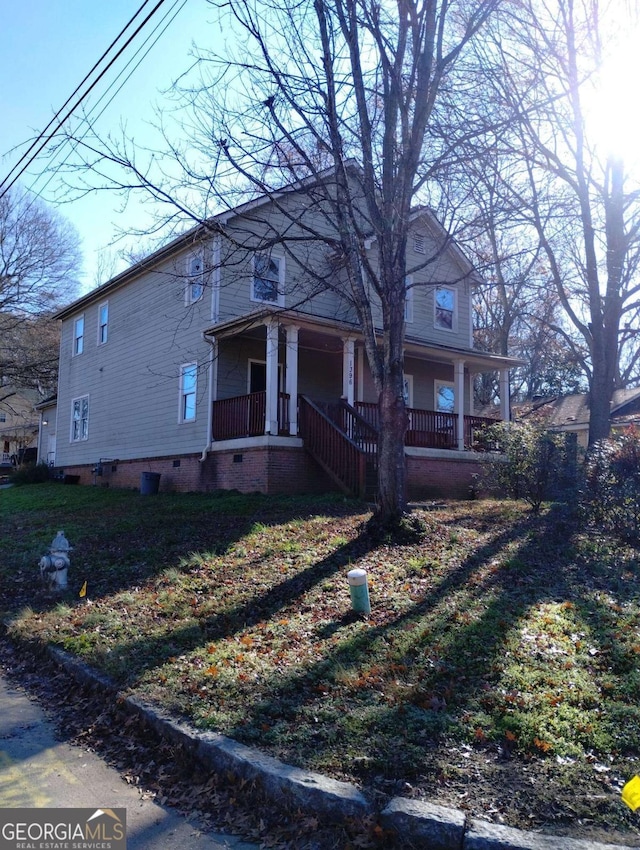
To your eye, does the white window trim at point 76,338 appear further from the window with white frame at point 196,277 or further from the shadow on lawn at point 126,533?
the shadow on lawn at point 126,533

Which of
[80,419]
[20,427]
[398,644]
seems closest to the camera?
[398,644]

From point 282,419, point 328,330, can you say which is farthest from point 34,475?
point 328,330

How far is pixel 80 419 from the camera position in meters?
24.1

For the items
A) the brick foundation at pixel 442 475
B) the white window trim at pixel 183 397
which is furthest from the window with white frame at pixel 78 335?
the brick foundation at pixel 442 475

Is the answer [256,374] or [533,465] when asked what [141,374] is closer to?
[256,374]

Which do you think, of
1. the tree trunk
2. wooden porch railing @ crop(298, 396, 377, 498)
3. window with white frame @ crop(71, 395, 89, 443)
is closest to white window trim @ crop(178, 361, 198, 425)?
wooden porch railing @ crop(298, 396, 377, 498)

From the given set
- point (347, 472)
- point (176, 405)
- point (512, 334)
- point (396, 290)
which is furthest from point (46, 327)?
point (396, 290)

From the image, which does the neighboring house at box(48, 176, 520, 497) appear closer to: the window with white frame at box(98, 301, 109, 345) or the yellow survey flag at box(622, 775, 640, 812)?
the window with white frame at box(98, 301, 109, 345)

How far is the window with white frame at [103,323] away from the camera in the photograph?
74.1 feet

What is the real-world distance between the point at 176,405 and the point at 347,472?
6.20 m

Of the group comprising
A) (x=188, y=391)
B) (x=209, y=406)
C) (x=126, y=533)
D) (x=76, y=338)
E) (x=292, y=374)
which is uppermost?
(x=76, y=338)

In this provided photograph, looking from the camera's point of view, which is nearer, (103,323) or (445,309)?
(445,309)

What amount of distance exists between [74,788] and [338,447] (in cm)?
1056

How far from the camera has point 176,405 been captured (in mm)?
18328
